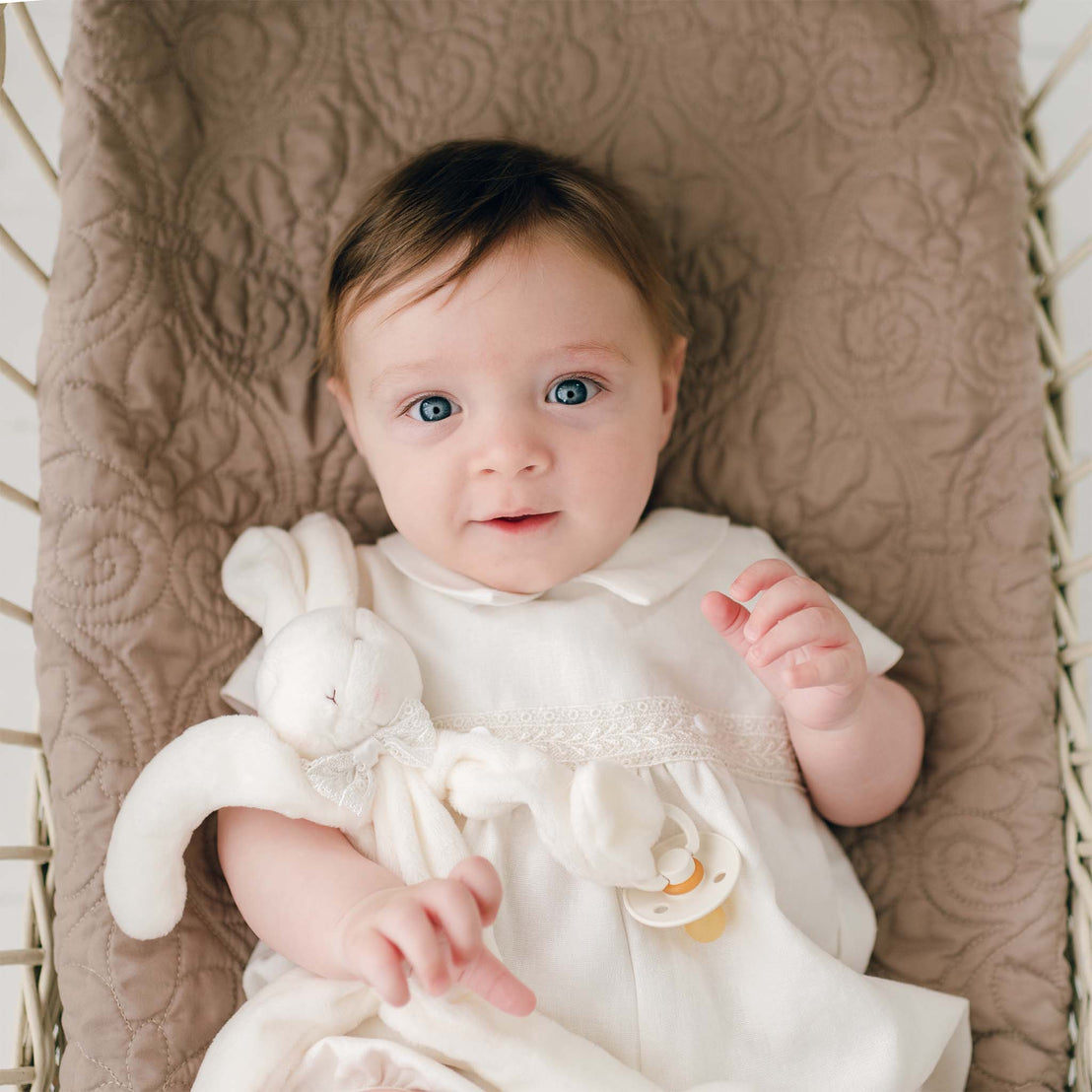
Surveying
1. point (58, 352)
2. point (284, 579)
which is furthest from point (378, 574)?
point (58, 352)

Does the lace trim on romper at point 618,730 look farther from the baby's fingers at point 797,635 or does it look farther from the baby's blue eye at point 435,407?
the baby's blue eye at point 435,407

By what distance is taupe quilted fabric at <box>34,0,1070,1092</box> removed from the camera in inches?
41.8

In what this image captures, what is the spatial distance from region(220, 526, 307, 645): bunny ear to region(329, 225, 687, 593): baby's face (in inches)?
4.3

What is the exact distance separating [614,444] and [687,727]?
0.85ft

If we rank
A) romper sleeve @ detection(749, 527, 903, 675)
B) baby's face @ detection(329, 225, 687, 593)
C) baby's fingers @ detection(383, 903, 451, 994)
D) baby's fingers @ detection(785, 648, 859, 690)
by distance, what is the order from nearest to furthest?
1. baby's fingers @ detection(383, 903, 451, 994)
2. baby's fingers @ detection(785, 648, 859, 690)
3. baby's face @ detection(329, 225, 687, 593)
4. romper sleeve @ detection(749, 527, 903, 675)

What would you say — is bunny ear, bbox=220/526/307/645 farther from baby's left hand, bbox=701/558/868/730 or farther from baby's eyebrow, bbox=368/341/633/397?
baby's left hand, bbox=701/558/868/730

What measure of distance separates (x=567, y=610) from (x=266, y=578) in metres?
0.28

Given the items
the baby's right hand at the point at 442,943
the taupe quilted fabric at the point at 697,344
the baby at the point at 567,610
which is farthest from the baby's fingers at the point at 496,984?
the taupe quilted fabric at the point at 697,344

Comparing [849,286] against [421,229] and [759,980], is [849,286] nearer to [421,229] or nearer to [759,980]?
[421,229]

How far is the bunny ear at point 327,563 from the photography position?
1.03 meters

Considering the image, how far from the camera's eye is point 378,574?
1.12 m

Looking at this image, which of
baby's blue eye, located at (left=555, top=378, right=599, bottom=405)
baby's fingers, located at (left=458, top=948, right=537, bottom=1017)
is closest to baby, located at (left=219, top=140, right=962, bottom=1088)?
baby's blue eye, located at (left=555, top=378, right=599, bottom=405)

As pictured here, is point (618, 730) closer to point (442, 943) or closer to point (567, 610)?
point (567, 610)

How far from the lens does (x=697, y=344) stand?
4.20 ft
